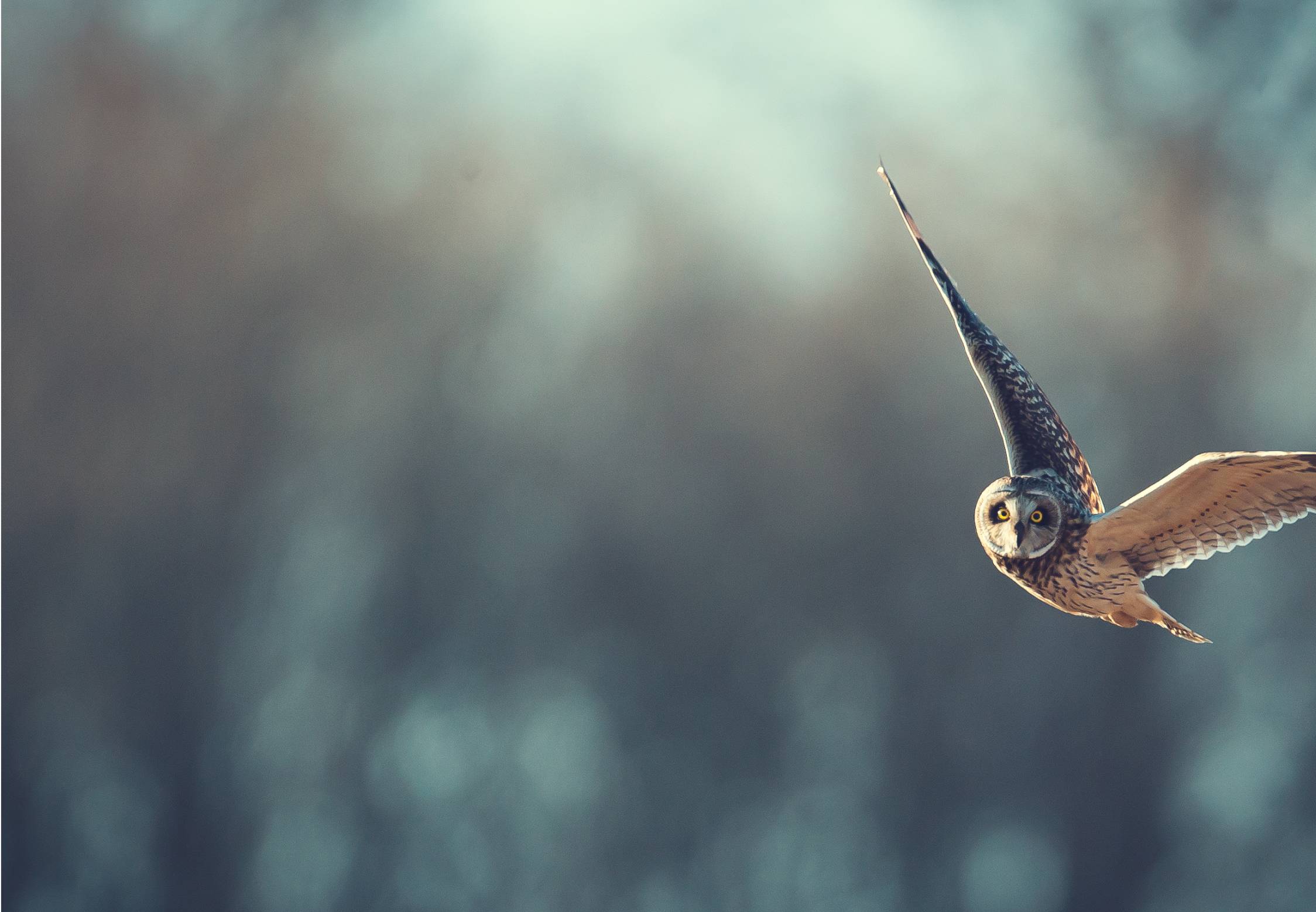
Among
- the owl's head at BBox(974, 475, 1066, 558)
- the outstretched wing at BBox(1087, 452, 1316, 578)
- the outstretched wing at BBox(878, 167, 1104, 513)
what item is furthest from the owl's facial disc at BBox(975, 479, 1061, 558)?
the outstretched wing at BBox(878, 167, 1104, 513)

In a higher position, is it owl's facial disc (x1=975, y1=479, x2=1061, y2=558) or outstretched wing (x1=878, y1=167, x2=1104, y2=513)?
outstretched wing (x1=878, y1=167, x2=1104, y2=513)

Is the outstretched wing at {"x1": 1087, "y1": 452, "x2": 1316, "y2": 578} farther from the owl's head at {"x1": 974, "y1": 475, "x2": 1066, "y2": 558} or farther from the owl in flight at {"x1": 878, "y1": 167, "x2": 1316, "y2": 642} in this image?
the owl's head at {"x1": 974, "y1": 475, "x2": 1066, "y2": 558}

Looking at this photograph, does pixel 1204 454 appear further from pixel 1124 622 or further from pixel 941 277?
pixel 941 277

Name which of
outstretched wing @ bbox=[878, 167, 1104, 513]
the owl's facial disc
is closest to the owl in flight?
the owl's facial disc

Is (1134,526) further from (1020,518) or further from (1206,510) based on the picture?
(1020,518)

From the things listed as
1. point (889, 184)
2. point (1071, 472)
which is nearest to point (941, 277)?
point (889, 184)

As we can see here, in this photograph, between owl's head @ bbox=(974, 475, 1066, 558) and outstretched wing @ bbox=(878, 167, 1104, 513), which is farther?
outstretched wing @ bbox=(878, 167, 1104, 513)
